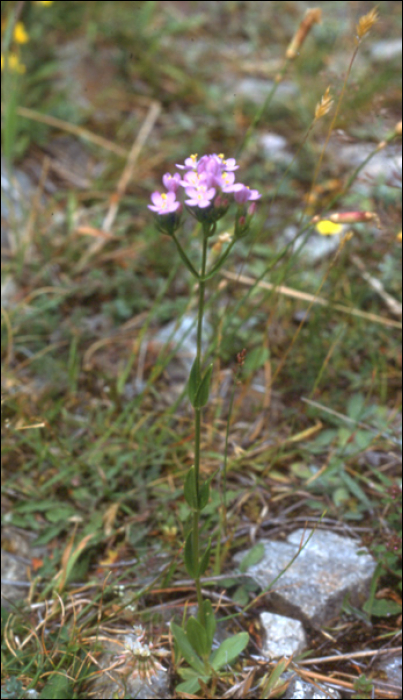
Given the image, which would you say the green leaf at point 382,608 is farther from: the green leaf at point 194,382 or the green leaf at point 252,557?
the green leaf at point 194,382

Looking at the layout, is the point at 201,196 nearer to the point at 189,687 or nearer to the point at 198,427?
the point at 198,427

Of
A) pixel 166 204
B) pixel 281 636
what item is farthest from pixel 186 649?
pixel 166 204

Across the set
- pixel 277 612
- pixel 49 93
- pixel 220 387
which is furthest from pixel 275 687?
pixel 49 93

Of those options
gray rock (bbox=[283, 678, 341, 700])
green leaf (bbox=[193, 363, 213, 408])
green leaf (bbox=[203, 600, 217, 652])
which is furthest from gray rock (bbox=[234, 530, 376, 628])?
green leaf (bbox=[193, 363, 213, 408])

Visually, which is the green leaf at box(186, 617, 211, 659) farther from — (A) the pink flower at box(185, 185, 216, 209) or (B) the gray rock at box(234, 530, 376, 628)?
(A) the pink flower at box(185, 185, 216, 209)

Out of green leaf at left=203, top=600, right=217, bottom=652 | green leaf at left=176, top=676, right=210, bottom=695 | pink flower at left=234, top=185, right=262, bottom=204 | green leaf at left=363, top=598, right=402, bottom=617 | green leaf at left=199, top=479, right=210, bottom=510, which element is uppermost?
pink flower at left=234, top=185, right=262, bottom=204

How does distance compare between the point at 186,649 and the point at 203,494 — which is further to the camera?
the point at 186,649

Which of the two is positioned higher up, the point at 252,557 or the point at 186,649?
the point at 252,557
